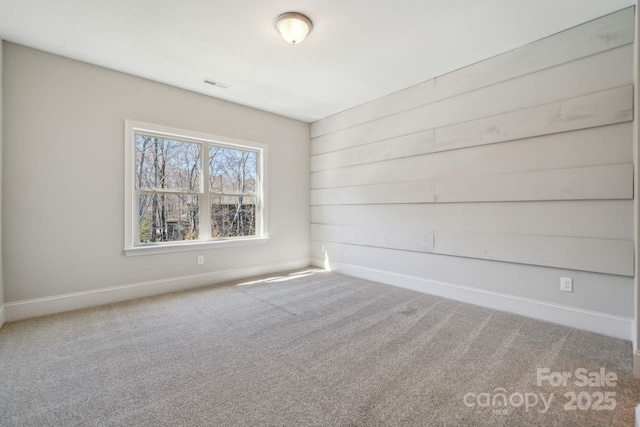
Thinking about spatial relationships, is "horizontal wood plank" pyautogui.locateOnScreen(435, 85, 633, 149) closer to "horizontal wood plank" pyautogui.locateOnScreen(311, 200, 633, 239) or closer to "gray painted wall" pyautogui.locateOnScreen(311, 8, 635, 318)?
"gray painted wall" pyautogui.locateOnScreen(311, 8, 635, 318)

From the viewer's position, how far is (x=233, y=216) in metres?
4.38

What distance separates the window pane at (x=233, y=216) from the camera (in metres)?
4.18

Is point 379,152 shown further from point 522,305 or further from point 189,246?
point 189,246

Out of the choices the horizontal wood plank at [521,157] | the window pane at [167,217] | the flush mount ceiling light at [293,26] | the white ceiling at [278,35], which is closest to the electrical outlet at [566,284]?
the horizontal wood plank at [521,157]

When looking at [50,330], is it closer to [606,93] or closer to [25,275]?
[25,275]

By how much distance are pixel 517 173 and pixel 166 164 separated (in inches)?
167

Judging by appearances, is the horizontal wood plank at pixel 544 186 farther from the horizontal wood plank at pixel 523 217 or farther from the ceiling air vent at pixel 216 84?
the ceiling air vent at pixel 216 84

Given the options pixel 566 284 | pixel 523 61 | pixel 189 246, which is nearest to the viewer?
pixel 566 284

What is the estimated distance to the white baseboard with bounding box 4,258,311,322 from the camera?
2762 millimetres

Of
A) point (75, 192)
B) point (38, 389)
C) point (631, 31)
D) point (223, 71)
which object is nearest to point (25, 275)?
point (75, 192)

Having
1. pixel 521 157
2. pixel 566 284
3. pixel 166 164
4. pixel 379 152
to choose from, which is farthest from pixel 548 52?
pixel 166 164

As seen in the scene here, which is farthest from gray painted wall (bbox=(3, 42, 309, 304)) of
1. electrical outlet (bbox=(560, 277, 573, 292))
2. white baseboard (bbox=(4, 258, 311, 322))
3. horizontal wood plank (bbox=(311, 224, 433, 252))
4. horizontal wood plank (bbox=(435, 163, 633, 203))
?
electrical outlet (bbox=(560, 277, 573, 292))

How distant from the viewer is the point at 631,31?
224cm

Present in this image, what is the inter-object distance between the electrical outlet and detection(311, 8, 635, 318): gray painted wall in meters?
0.04
